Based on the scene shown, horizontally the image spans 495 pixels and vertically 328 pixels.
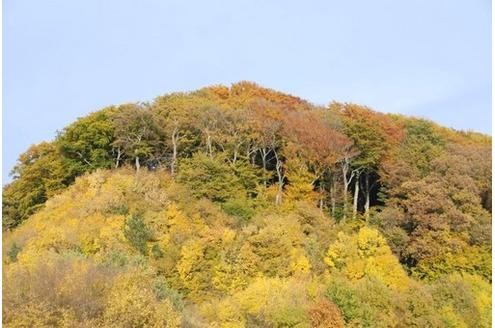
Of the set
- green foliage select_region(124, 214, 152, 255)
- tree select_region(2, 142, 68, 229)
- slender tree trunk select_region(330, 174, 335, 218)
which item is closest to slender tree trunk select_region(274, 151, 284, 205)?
slender tree trunk select_region(330, 174, 335, 218)

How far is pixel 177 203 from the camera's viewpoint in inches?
1678

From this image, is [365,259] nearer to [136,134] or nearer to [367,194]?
[367,194]

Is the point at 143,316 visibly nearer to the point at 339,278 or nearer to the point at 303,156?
the point at 339,278

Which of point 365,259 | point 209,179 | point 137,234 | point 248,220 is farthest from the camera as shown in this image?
point 209,179

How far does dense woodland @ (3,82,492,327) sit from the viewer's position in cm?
2978

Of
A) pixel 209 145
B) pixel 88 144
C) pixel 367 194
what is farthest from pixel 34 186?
pixel 367 194

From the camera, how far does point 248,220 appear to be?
43.4 metres

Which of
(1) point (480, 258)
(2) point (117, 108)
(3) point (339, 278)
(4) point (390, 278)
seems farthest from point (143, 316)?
(2) point (117, 108)

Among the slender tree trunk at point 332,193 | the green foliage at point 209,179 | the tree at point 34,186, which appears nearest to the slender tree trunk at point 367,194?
the slender tree trunk at point 332,193

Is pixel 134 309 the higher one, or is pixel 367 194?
pixel 367 194

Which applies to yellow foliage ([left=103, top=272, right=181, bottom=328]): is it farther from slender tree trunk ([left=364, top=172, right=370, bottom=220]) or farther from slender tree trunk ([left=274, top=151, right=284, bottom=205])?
slender tree trunk ([left=364, top=172, right=370, bottom=220])

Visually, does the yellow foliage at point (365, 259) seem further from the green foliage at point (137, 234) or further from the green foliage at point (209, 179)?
the green foliage at point (137, 234)

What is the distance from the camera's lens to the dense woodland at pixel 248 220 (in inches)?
1172

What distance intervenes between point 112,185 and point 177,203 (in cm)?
402
